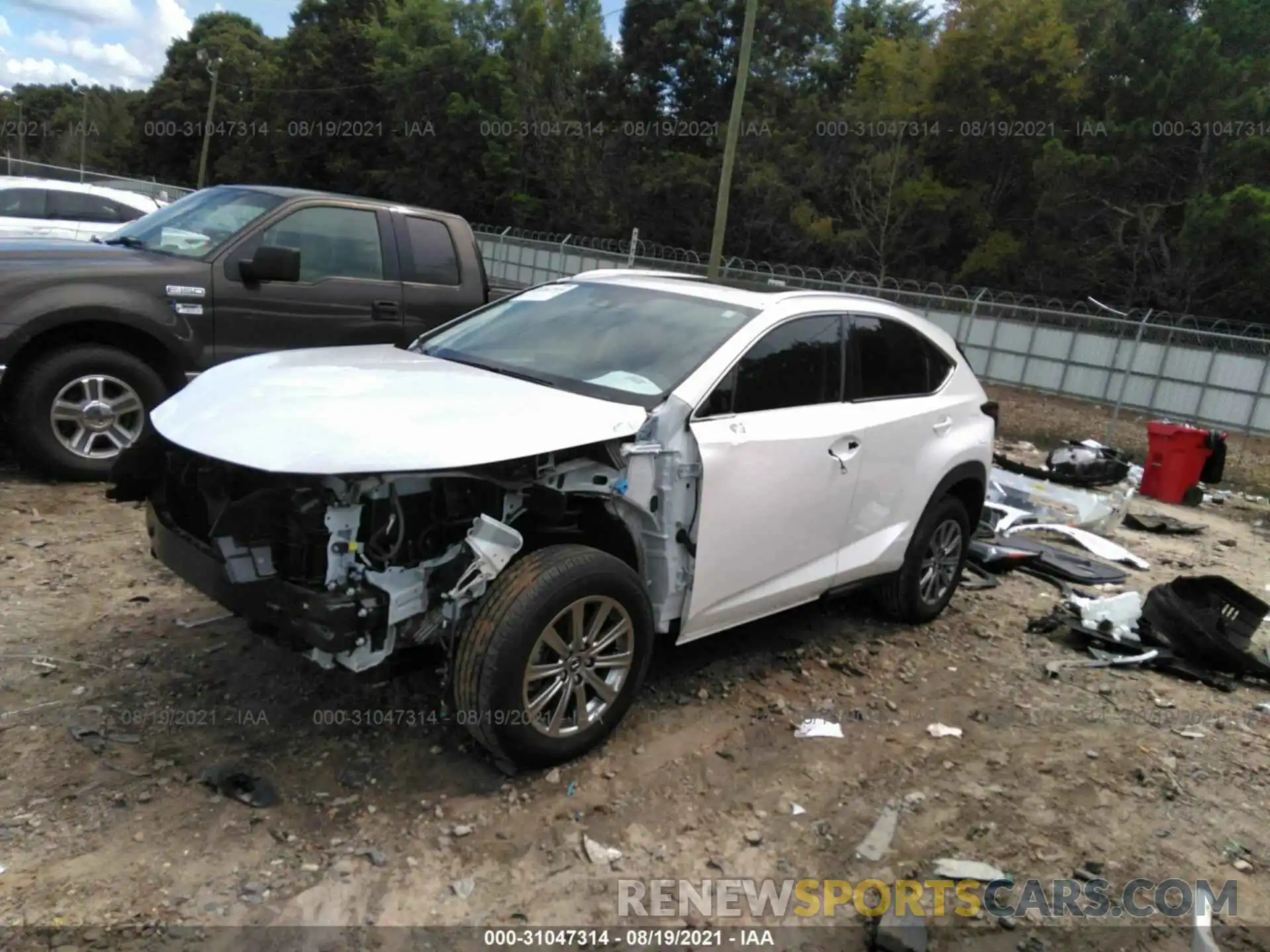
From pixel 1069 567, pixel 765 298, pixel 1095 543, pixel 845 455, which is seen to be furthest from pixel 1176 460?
pixel 765 298

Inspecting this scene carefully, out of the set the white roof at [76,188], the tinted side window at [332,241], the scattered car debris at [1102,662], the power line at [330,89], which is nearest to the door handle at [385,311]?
the tinted side window at [332,241]

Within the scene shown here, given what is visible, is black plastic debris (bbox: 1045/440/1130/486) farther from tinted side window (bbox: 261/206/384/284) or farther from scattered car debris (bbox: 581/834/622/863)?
scattered car debris (bbox: 581/834/622/863)

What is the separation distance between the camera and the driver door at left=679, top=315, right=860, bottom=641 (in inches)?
151

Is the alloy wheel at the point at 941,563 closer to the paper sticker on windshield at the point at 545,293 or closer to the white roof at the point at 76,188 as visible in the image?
the paper sticker on windshield at the point at 545,293

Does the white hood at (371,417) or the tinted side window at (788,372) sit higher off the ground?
the tinted side window at (788,372)

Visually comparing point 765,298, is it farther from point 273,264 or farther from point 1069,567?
point 1069,567

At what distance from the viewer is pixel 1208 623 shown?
523 centimetres

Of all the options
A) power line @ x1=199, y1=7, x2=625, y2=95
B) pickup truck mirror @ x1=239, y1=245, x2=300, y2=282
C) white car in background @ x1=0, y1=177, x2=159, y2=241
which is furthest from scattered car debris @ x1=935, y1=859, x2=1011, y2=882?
power line @ x1=199, y1=7, x2=625, y2=95

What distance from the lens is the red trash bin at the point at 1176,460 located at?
10.3 m

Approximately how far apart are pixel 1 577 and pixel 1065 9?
32742mm

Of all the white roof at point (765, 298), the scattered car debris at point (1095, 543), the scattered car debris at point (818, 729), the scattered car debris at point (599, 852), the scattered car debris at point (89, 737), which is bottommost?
the scattered car debris at point (89, 737)

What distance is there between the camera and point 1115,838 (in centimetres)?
352

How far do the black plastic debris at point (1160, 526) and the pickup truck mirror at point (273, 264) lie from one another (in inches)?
291

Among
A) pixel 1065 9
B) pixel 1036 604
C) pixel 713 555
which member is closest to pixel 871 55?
pixel 1065 9
